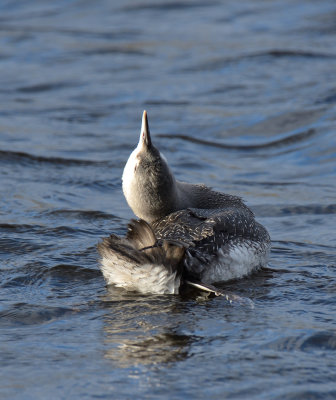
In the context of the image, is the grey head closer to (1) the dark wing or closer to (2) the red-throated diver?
(2) the red-throated diver

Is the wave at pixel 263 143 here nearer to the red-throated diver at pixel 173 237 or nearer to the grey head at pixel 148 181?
the red-throated diver at pixel 173 237

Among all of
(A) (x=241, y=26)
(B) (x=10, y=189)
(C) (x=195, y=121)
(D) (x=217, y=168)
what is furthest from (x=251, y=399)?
(A) (x=241, y=26)

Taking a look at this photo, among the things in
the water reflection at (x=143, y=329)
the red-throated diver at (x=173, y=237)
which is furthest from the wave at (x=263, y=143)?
the water reflection at (x=143, y=329)

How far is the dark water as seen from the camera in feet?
13.2

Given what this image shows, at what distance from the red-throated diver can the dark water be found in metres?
0.15

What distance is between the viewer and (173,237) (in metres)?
5.11

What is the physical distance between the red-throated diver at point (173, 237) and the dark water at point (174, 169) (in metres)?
0.15

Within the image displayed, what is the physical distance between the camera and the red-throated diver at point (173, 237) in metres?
4.79

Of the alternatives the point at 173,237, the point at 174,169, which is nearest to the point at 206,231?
the point at 173,237

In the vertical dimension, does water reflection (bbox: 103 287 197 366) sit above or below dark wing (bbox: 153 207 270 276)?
below

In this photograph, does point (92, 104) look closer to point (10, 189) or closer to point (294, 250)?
point (10, 189)

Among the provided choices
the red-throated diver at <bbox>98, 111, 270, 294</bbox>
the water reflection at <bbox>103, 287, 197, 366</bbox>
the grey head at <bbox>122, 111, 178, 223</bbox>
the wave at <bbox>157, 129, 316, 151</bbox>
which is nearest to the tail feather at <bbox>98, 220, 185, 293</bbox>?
the red-throated diver at <bbox>98, 111, 270, 294</bbox>

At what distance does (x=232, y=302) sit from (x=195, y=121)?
5469 mm

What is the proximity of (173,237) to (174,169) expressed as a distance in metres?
3.43
